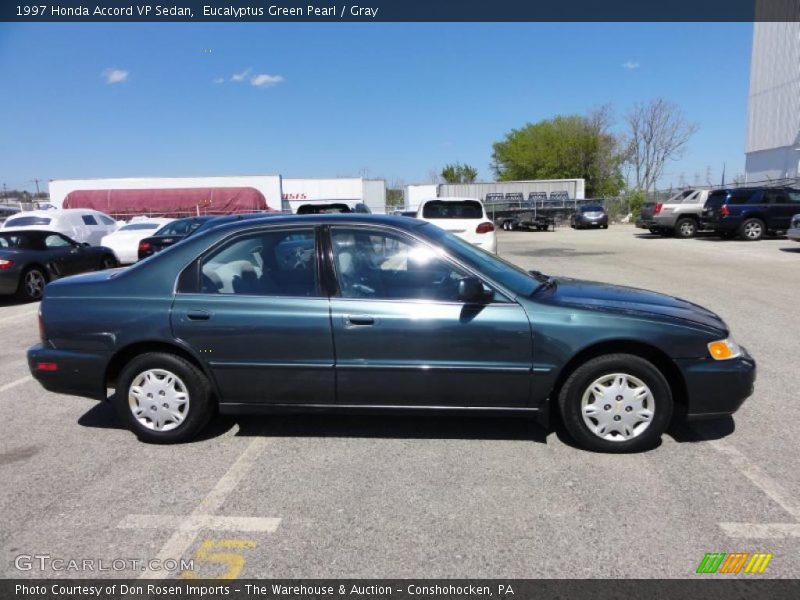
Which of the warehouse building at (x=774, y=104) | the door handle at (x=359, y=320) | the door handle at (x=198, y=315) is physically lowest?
the door handle at (x=359, y=320)

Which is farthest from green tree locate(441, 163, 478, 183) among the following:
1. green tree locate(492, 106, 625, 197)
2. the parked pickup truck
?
the parked pickup truck

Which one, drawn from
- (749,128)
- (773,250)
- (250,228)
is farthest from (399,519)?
(749,128)

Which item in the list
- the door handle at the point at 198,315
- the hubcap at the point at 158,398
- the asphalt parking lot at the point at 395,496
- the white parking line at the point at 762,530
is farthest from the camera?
the hubcap at the point at 158,398

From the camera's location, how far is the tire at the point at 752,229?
66.4 feet

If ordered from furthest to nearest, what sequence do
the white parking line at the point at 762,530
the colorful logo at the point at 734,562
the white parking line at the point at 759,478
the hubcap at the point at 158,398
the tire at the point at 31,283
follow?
the tire at the point at 31,283 → the hubcap at the point at 158,398 → the white parking line at the point at 759,478 → the white parking line at the point at 762,530 → the colorful logo at the point at 734,562

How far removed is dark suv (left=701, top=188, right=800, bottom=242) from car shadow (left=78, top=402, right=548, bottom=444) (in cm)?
1965

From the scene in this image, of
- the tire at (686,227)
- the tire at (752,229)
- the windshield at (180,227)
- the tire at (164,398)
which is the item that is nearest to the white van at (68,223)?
the windshield at (180,227)

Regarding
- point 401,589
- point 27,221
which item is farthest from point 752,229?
point 27,221

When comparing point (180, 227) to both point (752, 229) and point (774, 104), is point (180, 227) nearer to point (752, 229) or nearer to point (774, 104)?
point (752, 229)

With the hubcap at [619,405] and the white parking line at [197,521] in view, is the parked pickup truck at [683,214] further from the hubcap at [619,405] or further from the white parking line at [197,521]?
the white parking line at [197,521]

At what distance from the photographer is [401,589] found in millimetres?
2477

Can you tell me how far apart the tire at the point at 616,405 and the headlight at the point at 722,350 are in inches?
14.1

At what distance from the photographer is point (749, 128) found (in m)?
41.2

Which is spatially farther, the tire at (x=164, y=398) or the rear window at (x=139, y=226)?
the rear window at (x=139, y=226)
